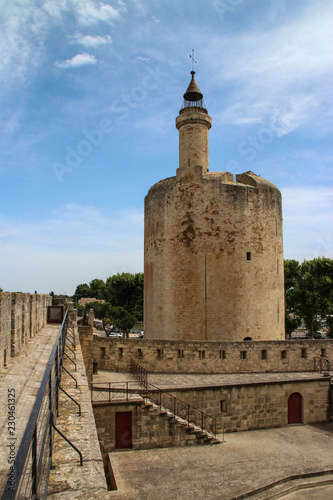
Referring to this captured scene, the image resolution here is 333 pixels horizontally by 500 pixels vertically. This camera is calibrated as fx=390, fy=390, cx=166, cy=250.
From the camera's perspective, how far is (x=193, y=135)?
20438 mm

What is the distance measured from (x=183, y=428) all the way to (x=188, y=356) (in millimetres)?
4167

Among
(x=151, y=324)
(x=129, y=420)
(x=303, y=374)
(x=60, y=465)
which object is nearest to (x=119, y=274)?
(x=151, y=324)

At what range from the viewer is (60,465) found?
3.45 metres

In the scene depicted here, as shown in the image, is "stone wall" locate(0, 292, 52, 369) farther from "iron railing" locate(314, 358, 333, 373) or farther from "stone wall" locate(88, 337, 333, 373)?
"iron railing" locate(314, 358, 333, 373)

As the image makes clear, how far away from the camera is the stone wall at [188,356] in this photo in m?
15.4

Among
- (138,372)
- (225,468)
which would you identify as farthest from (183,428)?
(138,372)

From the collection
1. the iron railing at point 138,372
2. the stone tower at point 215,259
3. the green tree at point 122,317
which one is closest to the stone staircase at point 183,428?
the iron railing at point 138,372

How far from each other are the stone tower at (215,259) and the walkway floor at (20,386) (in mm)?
10520

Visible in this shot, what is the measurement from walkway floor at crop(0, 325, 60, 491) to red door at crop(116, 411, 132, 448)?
13.1 ft

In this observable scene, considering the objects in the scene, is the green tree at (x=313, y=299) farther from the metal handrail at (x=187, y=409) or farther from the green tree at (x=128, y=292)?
the metal handrail at (x=187, y=409)

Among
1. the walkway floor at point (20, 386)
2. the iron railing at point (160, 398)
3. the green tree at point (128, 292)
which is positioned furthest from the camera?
the green tree at point (128, 292)

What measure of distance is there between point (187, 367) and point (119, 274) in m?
25.8

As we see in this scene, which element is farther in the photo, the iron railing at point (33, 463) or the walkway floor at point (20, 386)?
the walkway floor at point (20, 386)

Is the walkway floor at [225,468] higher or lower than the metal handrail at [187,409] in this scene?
lower
